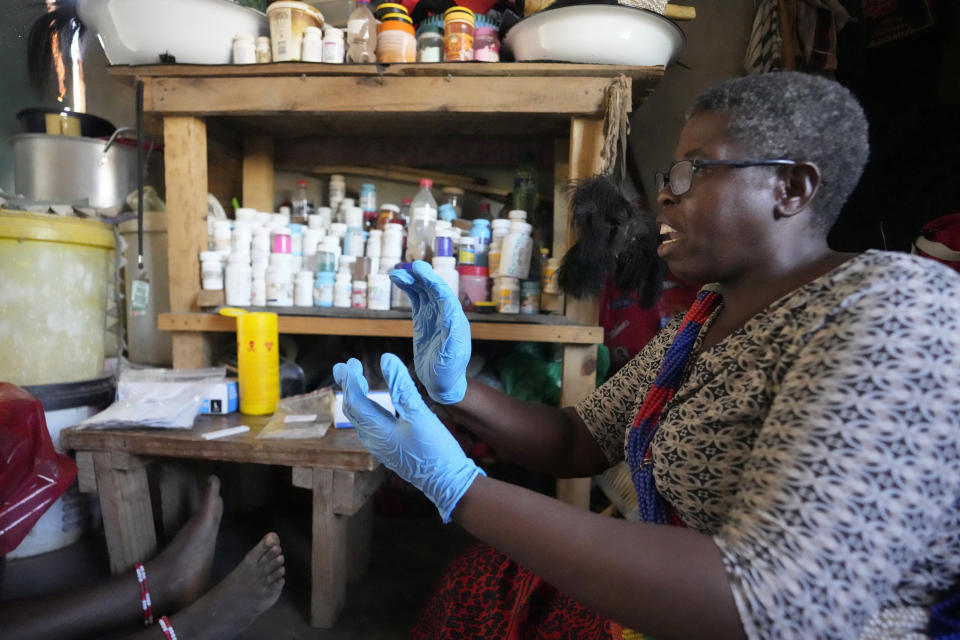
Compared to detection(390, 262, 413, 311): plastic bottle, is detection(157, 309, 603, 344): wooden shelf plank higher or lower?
lower

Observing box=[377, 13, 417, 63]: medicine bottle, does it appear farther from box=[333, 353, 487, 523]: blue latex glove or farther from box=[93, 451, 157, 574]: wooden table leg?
box=[93, 451, 157, 574]: wooden table leg

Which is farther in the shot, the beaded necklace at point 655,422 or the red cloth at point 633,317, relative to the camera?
the red cloth at point 633,317

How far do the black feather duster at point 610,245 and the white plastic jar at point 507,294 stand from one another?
0.56ft

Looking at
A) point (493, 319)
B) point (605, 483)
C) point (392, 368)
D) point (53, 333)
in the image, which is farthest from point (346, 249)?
point (605, 483)

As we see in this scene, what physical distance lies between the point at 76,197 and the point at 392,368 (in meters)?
1.66

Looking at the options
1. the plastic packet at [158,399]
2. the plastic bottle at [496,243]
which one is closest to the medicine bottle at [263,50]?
the plastic bottle at [496,243]

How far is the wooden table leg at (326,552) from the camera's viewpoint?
118 centimetres

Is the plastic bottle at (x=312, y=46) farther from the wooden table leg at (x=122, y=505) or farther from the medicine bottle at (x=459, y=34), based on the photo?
the wooden table leg at (x=122, y=505)

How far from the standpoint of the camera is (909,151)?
1450 mm

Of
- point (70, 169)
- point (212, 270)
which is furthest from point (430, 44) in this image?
point (70, 169)

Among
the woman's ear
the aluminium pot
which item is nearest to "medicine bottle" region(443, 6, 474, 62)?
the woman's ear

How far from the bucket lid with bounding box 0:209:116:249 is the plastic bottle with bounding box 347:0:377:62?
36.6 inches

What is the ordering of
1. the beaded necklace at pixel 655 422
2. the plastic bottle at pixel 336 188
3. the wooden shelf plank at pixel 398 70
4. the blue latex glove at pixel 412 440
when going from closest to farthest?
1. the blue latex glove at pixel 412 440
2. the beaded necklace at pixel 655 422
3. the wooden shelf plank at pixel 398 70
4. the plastic bottle at pixel 336 188

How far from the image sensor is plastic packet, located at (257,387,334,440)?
4.13 feet
